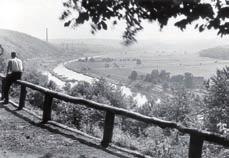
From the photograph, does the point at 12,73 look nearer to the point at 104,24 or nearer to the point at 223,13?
the point at 104,24

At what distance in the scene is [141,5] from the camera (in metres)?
5.30

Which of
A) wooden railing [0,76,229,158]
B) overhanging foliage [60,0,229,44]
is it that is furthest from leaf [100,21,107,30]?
wooden railing [0,76,229,158]

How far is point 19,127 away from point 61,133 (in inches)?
44.7

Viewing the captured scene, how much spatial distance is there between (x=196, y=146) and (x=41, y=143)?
10.9 feet

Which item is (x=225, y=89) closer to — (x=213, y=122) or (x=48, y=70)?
(x=213, y=122)

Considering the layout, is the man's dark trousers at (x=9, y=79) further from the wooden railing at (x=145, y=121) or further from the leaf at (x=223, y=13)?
the leaf at (x=223, y=13)

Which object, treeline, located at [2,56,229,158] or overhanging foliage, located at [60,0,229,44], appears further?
treeline, located at [2,56,229,158]

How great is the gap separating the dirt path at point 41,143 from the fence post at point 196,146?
1484mm

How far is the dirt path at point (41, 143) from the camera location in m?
7.95

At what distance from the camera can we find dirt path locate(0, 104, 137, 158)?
7953mm

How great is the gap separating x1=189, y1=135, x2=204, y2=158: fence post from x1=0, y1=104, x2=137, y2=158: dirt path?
1.48 m

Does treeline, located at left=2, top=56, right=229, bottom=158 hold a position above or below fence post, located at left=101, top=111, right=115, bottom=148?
below

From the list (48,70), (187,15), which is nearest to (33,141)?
(187,15)

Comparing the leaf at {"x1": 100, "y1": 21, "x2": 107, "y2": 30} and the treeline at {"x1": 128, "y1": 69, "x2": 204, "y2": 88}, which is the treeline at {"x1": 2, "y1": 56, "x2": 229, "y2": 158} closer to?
the leaf at {"x1": 100, "y1": 21, "x2": 107, "y2": 30}
